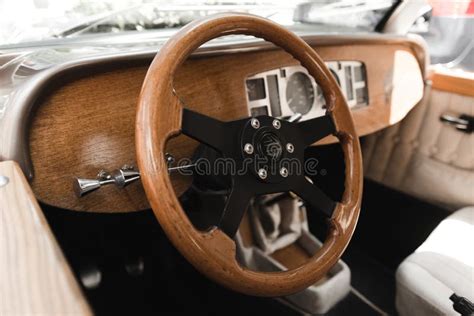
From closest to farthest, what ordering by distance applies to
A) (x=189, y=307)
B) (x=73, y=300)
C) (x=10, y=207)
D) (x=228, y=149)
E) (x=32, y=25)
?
(x=73, y=300)
(x=10, y=207)
(x=228, y=149)
(x=32, y=25)
(x=189, y=307)

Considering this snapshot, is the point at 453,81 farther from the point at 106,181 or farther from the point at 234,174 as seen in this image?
the point at 106,181

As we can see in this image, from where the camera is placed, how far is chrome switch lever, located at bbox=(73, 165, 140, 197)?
0.76m

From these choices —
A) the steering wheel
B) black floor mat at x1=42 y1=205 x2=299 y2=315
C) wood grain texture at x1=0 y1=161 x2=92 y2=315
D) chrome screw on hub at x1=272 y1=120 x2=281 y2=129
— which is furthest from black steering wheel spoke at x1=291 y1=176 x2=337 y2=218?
black floor mat at x1=42 y1=205 x2=299 y2=315

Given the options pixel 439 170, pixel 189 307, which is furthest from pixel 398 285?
pixel 189 307

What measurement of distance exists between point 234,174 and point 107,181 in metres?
0.27

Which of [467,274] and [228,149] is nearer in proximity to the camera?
[228,149]

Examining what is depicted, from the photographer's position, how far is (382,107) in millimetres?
1414

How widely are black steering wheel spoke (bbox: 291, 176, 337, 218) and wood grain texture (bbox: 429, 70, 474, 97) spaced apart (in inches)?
31.0

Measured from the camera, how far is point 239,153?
2.58 feet

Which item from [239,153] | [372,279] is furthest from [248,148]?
[372,279]

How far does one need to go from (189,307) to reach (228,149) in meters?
0.84

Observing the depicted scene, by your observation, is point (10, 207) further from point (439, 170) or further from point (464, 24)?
point (464, 24)

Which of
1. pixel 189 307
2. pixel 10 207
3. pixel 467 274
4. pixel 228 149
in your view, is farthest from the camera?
pixel 189 307

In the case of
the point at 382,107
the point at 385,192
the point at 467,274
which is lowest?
the point at 385,192
